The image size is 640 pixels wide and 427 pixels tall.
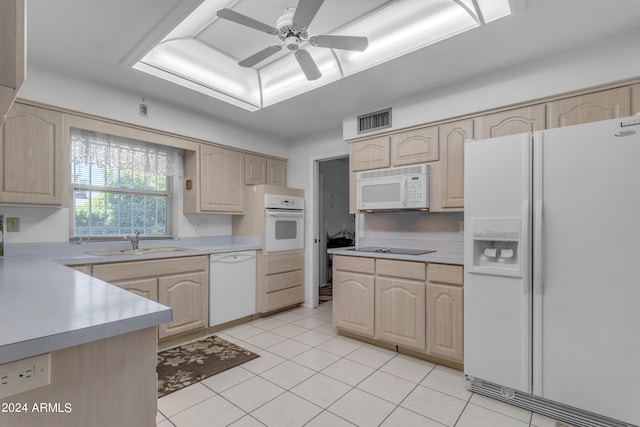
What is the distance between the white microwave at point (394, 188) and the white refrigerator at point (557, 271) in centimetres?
67

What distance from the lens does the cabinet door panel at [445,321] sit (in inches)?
94.5

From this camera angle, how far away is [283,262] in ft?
13.1

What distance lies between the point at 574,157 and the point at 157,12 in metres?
2.65

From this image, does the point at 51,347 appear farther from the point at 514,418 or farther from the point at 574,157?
the point at 574,157

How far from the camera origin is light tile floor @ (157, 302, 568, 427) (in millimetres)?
1839

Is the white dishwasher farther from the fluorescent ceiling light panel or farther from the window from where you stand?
the fluorescent ceiling light panel

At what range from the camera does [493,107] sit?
2.55 m

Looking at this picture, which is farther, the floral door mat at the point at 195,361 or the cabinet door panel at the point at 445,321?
the cabinet door panel at the point at 445,321

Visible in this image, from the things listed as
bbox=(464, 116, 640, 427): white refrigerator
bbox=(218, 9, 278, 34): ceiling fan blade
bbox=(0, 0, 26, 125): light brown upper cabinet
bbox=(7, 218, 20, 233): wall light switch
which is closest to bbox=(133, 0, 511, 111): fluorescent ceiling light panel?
bbox=(218, 9, 278, 34): ceiling fan blade

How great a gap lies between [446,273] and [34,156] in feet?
11.1

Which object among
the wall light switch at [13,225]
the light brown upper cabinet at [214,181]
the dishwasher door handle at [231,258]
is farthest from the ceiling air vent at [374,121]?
the wall light switch at [13,225]

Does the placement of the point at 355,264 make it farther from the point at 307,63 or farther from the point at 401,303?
the point at 307,63

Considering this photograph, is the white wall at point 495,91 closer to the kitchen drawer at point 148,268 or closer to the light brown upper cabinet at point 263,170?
the light brown upper cabinet at point 263,170

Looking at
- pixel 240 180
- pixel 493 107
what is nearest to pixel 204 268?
pixel 240 180
